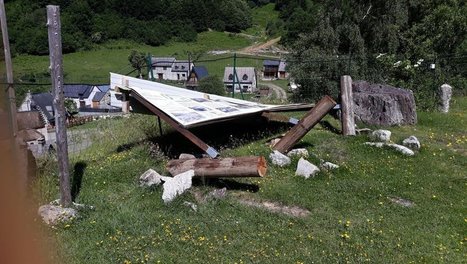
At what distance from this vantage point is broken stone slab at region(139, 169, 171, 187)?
25.6 ft

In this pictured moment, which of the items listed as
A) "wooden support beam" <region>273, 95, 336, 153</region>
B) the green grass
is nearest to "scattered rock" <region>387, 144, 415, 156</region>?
the green grass

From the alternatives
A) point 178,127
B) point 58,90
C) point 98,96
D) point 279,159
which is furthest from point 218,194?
point 98,96

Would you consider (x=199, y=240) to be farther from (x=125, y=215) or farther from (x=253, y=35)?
(x=253, y=35)

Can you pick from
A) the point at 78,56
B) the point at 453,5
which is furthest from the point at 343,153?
the point at 78,56

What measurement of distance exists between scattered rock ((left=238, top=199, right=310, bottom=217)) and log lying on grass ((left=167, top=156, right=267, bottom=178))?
0.44 m

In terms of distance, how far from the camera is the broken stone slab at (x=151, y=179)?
25.6 ft

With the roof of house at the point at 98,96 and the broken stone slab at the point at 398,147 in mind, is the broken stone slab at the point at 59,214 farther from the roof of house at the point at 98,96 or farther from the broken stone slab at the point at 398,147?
the roof of house at the point at 98,96

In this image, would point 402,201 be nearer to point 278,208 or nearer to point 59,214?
point 278,208

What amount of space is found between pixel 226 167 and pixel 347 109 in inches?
201

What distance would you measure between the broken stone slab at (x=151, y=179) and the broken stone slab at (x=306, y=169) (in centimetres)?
241

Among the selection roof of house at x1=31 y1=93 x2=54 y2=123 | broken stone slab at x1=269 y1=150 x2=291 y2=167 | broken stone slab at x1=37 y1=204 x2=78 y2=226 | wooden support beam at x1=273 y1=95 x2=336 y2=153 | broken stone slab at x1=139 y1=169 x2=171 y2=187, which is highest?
roof of house at x1=31 y1=93 x2=54 y2=123

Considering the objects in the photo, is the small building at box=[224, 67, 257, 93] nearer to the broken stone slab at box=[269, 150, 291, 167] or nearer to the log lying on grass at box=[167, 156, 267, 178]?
the broken stone slab at box=[269, 150, 291, 167]

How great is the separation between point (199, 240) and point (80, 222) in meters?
1.81

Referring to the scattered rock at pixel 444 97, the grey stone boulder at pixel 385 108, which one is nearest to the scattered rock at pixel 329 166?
the grey stone boulder at pixel 385 108
